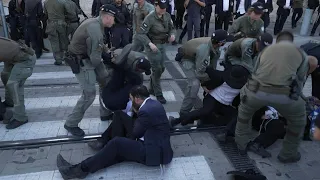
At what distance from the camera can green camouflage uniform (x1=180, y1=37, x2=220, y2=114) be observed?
4738mm

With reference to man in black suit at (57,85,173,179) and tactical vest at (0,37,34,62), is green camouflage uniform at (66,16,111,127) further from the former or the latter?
man in black suit at (57,85,173,179)

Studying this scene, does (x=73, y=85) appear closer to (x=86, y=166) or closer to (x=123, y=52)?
(x=123, y=52)

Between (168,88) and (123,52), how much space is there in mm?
2304

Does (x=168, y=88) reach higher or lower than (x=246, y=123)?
lower

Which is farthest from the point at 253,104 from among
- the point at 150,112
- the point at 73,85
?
the point at 73,85

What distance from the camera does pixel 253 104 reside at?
391cm

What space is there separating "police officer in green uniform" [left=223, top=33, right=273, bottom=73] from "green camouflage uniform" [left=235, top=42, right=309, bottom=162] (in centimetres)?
60

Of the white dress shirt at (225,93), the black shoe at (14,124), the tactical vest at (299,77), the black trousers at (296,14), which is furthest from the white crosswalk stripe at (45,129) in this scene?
the black trousers at (296,14)

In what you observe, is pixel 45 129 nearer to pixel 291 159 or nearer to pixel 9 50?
pixel 9 50

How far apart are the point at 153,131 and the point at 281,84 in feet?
5.38

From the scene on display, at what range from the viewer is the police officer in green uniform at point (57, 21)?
7.51m

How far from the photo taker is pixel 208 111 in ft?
16.3

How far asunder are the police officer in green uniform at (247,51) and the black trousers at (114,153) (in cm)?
206

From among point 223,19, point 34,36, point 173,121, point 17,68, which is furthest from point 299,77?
point 34,36
